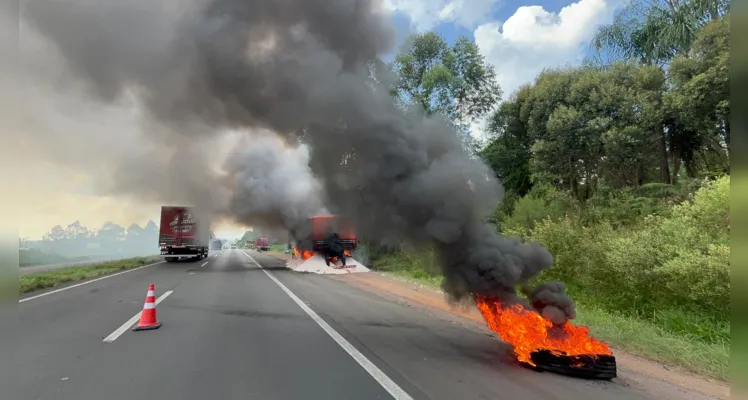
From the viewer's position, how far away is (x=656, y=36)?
16.1 meters

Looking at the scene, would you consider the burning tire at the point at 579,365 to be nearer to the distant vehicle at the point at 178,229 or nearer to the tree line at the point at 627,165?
the tree line at the point at 627,165

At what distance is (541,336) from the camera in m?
5.70

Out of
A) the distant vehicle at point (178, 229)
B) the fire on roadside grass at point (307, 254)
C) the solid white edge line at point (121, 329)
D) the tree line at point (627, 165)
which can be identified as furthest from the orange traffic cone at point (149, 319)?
the distant vehicle at point (178, 229)

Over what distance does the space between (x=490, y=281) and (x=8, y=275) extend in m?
5.39

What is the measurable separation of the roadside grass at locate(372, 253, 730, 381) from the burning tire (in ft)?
4.45

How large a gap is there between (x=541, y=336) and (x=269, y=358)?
3529mm

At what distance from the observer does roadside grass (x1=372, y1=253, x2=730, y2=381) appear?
231 inches

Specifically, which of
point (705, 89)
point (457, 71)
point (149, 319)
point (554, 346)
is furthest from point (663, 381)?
point (457, 71)

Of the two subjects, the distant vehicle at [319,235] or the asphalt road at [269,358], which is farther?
the distant vehicle at [319,235]

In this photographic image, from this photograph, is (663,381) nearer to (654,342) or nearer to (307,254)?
(654,342)

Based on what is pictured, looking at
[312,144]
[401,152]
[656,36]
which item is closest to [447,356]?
[401,152]

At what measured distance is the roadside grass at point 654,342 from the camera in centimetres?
586

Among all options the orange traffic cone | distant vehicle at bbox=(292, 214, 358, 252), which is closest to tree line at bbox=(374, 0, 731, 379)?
distant vehicle at bbox=(292, 214, 358, 252)

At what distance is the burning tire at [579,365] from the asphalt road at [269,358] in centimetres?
13
